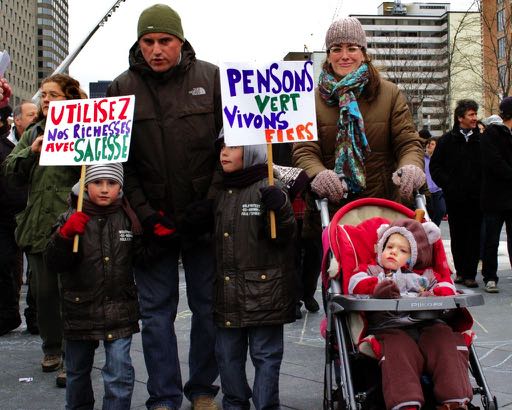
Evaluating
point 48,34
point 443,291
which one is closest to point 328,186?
point 443,291

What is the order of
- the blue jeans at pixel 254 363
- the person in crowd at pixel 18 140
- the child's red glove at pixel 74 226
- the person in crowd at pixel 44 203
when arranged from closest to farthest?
the child's red glove at pixel 74 226
the blue jeans at pixel 254 363
the person in crowd at pixel 44 203
the person in crowd at pixel 18 140

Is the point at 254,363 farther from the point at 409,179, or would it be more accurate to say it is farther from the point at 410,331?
the point at 409,179

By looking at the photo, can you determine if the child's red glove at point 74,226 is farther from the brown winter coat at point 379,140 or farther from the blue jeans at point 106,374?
the brown winter coat at point 379,140

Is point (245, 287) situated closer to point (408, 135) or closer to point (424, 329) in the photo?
point (424, 329)

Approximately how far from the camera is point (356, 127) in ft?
14.6

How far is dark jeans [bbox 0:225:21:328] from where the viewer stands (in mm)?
6602

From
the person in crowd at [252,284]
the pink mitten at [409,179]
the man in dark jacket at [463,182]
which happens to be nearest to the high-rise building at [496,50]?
the man in dark jacket at [463,182]

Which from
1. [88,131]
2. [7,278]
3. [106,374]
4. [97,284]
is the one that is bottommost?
[106,374]

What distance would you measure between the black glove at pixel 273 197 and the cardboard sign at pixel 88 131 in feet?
2.65

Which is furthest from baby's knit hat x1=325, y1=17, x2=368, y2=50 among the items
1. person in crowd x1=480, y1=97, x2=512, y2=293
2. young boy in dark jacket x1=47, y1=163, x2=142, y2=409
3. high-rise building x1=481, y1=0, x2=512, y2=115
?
high-rise building x1=481, y1=0, x2=512, y2=115

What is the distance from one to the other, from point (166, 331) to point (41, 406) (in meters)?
0.95

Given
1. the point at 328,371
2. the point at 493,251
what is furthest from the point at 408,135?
the point at 493,251

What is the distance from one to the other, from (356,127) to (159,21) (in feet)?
4.17

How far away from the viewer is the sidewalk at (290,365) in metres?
4.69
